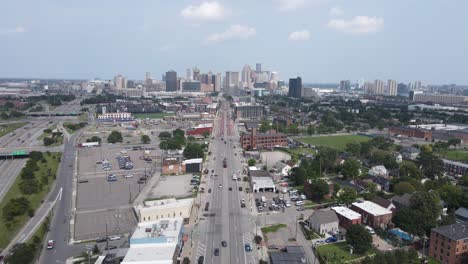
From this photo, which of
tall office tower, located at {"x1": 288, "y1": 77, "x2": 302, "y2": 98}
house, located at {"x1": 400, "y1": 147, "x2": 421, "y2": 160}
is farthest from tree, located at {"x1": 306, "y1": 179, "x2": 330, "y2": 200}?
tall office tower, located at {"x1": 288, "y1": 77, "x2": 302, "y2": 98}

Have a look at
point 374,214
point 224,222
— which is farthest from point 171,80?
point 374,214

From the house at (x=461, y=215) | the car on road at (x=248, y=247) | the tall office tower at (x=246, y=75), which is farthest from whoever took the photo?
the tall office tower at (x=246, y=75)

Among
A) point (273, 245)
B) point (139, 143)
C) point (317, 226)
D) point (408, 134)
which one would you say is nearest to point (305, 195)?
point (317, 226)

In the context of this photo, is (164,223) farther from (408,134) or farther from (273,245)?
(408,134)

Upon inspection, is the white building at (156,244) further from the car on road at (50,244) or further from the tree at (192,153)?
the tree at (192,153)

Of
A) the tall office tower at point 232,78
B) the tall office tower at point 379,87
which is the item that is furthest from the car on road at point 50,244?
the tall office tower at point 379,87

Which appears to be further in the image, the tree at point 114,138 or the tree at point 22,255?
the tree at point 114,138

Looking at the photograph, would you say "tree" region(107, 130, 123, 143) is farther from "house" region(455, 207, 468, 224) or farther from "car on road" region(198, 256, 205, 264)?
"house" region(455, 207, 468, 224)
